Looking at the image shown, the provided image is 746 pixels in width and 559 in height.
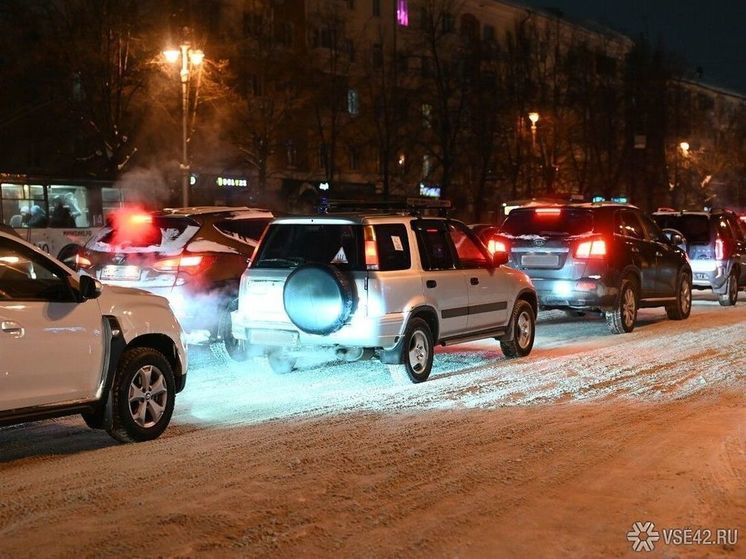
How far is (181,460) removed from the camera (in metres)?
6.93

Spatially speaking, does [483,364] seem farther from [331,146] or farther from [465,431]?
[331,146]

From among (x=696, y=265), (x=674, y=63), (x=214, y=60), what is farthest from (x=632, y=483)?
(x=674, y=63)

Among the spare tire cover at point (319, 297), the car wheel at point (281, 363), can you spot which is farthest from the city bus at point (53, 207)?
the spare tire cover at point (319, 297)

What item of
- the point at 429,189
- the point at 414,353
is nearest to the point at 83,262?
the point at 414,353

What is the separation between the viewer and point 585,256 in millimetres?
14039

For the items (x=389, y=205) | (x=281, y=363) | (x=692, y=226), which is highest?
(x=389, y=205)

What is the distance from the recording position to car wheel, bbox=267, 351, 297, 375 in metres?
10.8

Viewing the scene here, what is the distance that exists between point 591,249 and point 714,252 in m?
6.74

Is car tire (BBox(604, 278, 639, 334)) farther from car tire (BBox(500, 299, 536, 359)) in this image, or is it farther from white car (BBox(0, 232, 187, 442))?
white car (BBox(0, 232, 187, 442))

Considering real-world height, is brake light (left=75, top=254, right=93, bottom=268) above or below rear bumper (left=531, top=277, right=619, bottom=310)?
above

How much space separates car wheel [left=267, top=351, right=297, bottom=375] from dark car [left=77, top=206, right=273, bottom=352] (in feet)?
3.54

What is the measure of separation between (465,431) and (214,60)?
28.8 m

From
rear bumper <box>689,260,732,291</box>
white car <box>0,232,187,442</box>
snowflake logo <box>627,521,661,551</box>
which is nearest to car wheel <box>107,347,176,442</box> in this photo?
white car <box>0,232,187,442</box>

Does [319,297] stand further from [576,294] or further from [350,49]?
[350,49]
